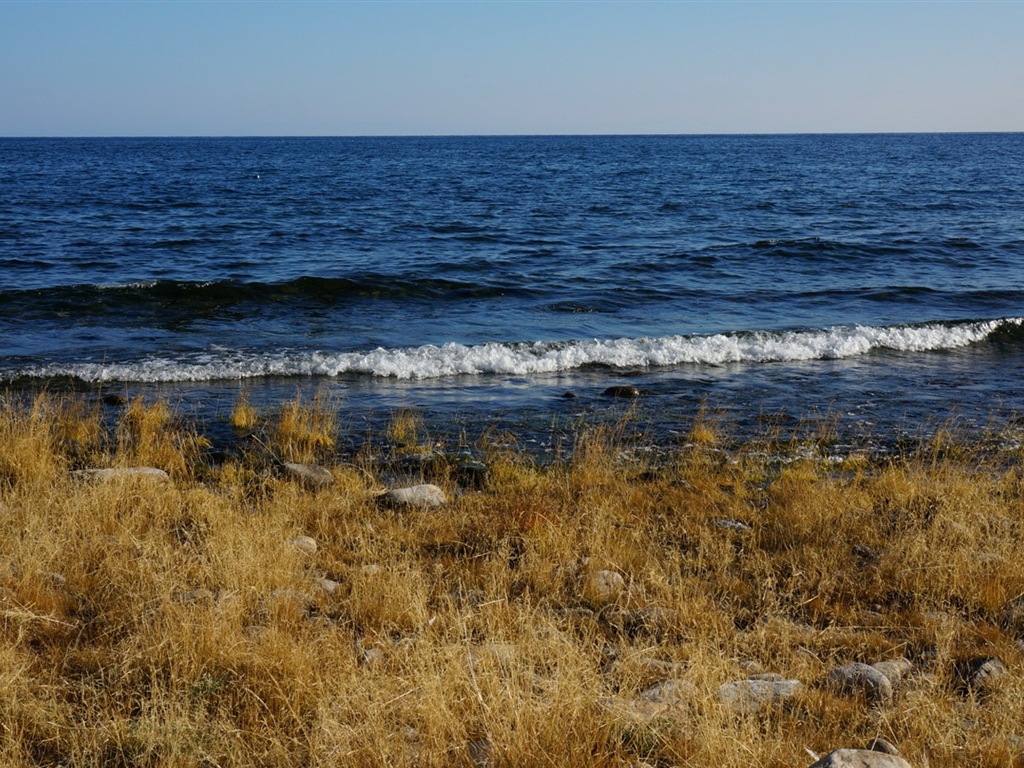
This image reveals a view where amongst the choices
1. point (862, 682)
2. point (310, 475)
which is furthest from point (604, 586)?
point (310, 475)

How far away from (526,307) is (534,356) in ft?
16.1

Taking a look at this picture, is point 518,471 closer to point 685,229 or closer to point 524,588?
point 524,588

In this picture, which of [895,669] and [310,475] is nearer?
[895,669]

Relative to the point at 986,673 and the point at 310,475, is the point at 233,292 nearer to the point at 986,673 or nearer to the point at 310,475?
the point at 310,475

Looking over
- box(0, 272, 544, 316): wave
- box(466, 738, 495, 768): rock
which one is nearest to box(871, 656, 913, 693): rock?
box(466, 738, 495, 768): rock

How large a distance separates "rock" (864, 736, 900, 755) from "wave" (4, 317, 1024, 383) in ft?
38.0

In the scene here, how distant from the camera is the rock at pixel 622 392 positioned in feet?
45.2

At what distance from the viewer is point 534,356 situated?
16.1 metres

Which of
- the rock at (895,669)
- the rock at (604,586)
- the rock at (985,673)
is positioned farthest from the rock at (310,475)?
the rock at (985,673)

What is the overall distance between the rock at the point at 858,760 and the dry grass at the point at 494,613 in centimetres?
32

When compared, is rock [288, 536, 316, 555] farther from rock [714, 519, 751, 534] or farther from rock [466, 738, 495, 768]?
rock [714, 519, 751, 534]

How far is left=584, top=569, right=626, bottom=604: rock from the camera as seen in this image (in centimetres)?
601

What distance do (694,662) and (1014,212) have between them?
141ft

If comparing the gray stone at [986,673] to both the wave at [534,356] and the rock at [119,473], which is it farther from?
the wave at [534,356]
